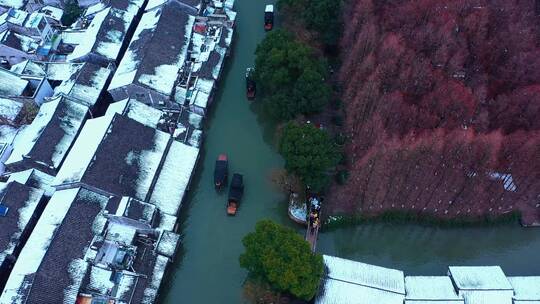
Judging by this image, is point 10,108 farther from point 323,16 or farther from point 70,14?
point 323,16

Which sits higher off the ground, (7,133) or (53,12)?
(53,12)

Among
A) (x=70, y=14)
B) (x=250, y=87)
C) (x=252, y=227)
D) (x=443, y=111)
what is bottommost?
(x=252, y=227)

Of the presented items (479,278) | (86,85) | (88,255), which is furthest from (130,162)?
(479,278)

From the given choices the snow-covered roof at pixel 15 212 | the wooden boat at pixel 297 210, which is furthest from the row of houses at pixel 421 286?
the snow-covered roof at pixel 15 212

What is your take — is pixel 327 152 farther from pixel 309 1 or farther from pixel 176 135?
pixel 309 1

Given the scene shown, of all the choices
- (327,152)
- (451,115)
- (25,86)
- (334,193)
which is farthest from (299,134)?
(25,86)

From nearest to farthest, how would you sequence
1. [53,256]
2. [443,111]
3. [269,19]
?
[53,256] < [443,111] < [269,19]
